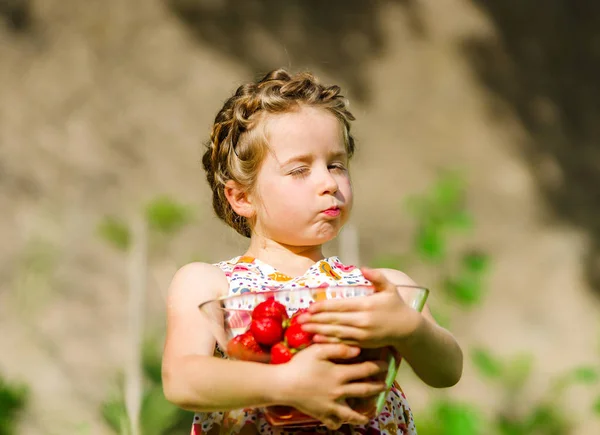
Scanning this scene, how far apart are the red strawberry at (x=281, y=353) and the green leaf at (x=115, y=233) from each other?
2.42 m

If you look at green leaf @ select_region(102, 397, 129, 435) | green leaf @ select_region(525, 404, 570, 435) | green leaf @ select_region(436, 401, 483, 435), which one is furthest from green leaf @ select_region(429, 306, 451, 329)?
green leaf @ select_region(102, 397, 129, 435)

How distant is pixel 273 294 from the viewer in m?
1.06

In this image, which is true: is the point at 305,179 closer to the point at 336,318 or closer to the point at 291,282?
the point at 291,282

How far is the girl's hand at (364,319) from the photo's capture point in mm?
1024

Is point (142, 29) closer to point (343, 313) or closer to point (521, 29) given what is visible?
point (521, 29)

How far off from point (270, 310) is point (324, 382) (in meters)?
0.11

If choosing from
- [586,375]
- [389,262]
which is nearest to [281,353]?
[389,262]

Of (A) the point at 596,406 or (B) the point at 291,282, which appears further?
(A) the point at 596,406

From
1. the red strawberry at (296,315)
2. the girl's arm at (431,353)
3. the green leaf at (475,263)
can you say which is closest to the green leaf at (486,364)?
the green leaf at (475,263)

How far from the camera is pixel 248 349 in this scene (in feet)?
3.48

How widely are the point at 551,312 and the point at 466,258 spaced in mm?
610

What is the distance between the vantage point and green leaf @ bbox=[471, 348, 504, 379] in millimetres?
3836

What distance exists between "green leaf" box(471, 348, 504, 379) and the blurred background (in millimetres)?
11

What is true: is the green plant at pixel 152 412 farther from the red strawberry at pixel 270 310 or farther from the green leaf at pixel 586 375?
the red strawberry at pixel 270 310
